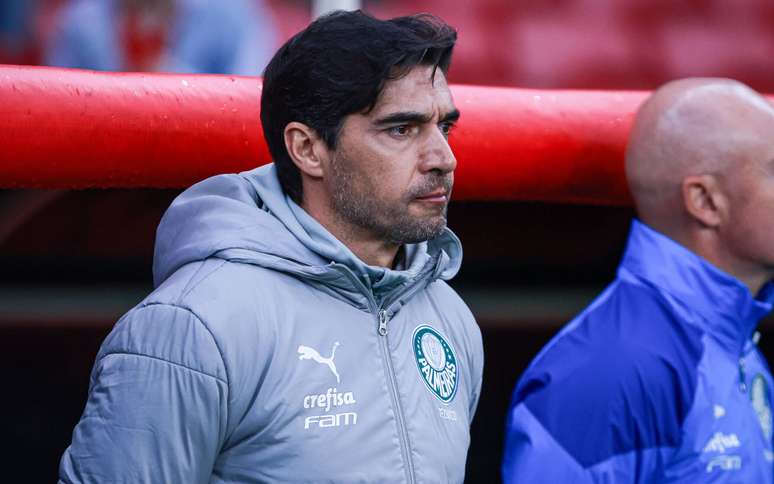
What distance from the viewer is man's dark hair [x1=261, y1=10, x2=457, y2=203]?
113 centimetres

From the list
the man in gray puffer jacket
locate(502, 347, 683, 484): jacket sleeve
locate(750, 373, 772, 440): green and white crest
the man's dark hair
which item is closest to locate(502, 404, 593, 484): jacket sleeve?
locate(502, 347, 683, 484): jacket sleeve

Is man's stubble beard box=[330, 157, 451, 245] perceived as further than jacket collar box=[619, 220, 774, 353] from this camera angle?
No

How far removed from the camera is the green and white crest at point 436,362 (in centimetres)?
115

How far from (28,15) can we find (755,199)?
1.83 meters

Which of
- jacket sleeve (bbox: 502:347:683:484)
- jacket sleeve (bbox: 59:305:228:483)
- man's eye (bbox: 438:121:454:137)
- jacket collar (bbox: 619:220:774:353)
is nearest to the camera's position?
jacket sleeve (bbox: 59:305:228:483)

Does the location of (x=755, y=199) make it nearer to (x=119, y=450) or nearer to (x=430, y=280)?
(x=430, y=280)

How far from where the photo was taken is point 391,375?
1100 millimetres

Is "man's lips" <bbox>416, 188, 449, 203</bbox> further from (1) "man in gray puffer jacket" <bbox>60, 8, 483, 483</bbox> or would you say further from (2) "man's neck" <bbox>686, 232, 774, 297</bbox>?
(2) "man's neck" <bbox>686, 232, 774, 297</bbox>

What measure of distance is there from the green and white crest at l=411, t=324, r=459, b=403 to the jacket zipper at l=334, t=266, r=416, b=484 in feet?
0.14

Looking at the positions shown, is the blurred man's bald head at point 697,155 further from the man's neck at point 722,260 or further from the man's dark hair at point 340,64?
the man's dark hair at point 340,64

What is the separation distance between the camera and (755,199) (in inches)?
59.7

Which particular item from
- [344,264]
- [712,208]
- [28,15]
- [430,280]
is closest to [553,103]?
[712,208]

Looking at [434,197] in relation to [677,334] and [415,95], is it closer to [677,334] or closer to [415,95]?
[415,95]

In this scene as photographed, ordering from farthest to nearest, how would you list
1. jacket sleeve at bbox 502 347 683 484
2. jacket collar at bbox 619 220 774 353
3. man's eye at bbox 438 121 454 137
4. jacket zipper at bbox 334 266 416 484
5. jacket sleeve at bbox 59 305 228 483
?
jacket collar at bbox 619 220 774 353 → jacket sleeve at bbox 502 347 683 484 → man's eye at bbox 438 121 454 137 → jacket zipper at bbox 334 266 416 484 → jacket sleeve at bbox 59 305 228 483
